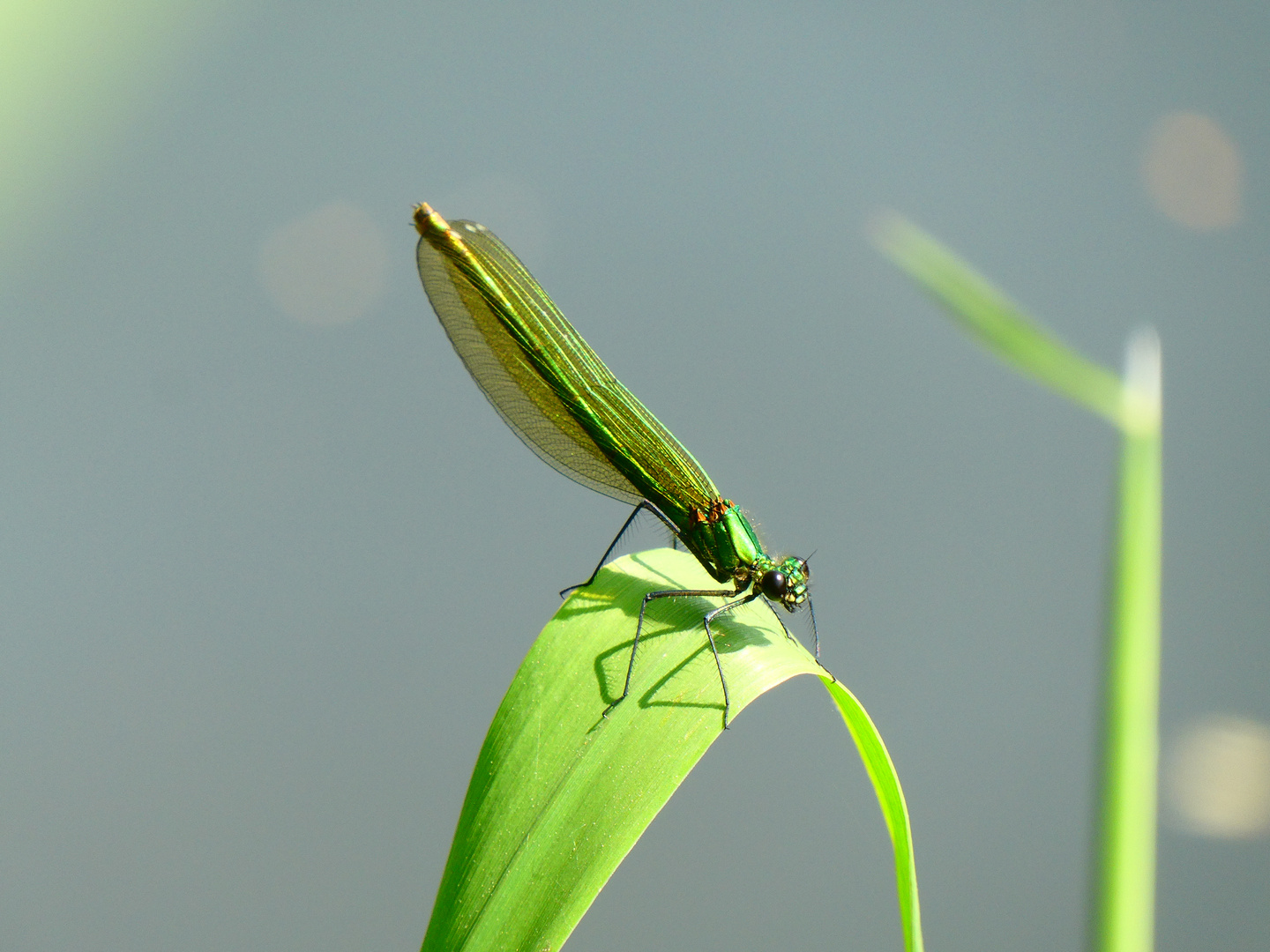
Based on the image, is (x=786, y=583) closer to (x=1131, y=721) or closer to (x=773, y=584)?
(x=773, y=584)

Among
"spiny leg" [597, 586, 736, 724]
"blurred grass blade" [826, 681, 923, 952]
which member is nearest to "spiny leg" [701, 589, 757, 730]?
"spiny leg" [597, 586, 736, 724]

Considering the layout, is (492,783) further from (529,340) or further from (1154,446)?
(1154,446)

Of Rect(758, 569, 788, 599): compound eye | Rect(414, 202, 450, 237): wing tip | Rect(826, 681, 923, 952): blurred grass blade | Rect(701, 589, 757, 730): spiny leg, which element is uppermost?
Rect(414, 202, 450, 237): wing tip

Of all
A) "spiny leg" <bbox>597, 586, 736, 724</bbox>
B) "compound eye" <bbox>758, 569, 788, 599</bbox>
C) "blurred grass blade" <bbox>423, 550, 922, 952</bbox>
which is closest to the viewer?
"blurred grass blade" <bbox>423, 550, 922, 952</bbox>

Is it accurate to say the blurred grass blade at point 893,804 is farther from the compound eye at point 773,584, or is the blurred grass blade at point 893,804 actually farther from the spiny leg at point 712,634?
the compound eye at point 773,584

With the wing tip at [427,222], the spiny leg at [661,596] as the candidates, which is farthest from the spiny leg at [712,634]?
the wing tip at [427,222]

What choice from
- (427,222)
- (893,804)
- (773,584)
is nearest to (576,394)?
(427,222)

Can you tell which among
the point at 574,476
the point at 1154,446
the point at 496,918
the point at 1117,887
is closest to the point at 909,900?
the point at 1117,887

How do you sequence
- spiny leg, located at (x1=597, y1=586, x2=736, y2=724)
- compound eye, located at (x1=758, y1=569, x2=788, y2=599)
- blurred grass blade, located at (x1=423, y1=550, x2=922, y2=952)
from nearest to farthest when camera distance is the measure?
blurred grass blade, located at (x1=423, y1=550, x2=922, y2=952) < spiny leg, located at (x1=597, y1=586, x2=736, y2=724) < compound eye, located at (x1=758, y1=569, x2=788, y2=599)

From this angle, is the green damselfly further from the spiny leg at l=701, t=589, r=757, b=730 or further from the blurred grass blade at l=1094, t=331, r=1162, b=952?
the blurred grass blade at l=1094, t=331, r=1162, b=952
